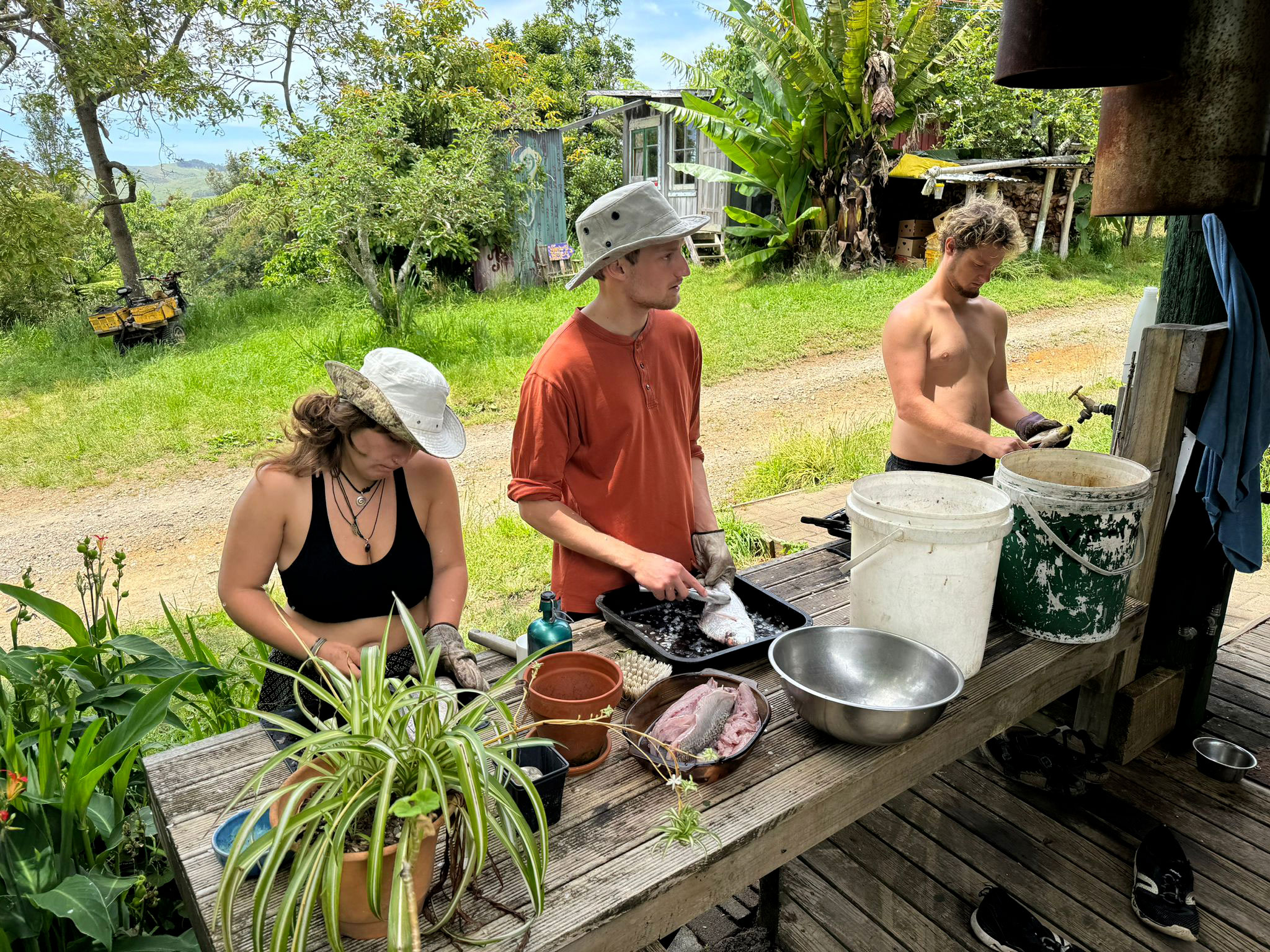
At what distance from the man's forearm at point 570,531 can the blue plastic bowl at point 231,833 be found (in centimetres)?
103

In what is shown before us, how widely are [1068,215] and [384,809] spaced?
57.6ft

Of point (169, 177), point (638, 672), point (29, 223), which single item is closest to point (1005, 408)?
point (638, 672)

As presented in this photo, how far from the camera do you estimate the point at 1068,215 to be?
15.6 metres

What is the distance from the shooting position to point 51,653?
254 centimetres

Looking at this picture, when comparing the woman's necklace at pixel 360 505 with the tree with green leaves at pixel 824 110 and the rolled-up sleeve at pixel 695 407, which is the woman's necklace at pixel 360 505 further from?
the tree with green leaves at pixel 824 110

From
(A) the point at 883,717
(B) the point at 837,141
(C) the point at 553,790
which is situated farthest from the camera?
(B) the point at 837,141

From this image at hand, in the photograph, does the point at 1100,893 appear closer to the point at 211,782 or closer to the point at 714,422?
the point at 211,782

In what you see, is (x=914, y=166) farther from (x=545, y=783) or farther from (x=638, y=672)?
(x=545, y=783)

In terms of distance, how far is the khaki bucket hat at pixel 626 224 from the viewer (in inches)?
96.0

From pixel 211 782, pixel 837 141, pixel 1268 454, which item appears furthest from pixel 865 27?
pixel 211 782

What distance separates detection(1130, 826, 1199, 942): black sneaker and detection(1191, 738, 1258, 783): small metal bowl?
18.4 inches

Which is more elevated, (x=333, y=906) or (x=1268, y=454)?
(x=333, y=906)

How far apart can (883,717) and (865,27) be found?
42.5 feet

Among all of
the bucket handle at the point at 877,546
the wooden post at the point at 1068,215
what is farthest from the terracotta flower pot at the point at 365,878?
the wooden post at the point at 1068,215
